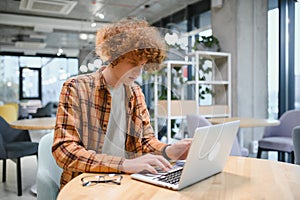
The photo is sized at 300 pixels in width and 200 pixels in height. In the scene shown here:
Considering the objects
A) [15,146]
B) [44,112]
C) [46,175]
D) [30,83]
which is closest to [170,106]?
[46,175]

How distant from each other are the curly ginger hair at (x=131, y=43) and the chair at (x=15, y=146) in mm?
2302

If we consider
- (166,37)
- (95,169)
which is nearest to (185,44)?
(166,37)

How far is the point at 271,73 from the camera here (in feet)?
14.9

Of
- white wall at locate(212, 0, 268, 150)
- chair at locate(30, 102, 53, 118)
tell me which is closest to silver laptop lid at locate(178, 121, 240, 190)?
white wall at locate(212, 0, 268, 150)

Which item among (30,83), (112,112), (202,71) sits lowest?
(112,112)

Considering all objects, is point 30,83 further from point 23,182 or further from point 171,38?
point 171,38

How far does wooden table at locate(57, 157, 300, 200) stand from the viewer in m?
0.83

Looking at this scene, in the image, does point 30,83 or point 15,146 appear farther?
point 30,83

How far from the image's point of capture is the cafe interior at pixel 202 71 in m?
1.09

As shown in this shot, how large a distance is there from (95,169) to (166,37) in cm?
52

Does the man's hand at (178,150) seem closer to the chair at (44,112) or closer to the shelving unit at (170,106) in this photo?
the shelving unit at (170,106)

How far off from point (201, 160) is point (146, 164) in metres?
0.20

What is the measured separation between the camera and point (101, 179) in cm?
97

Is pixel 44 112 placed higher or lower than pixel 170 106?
lower
